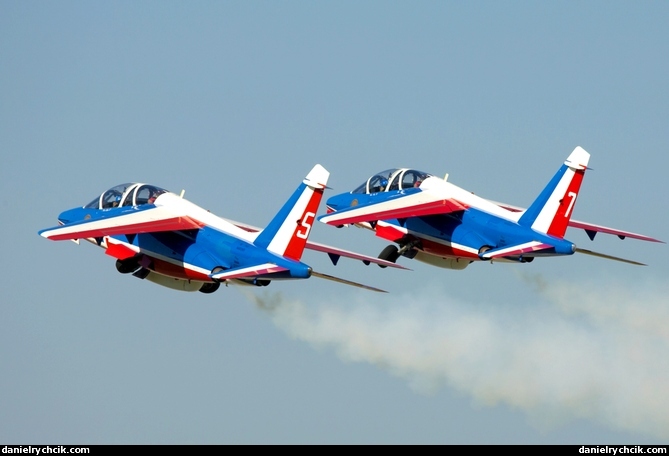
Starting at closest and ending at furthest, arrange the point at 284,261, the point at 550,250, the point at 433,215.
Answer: the point at 284,261
the point at 550,250
the point at 433,215

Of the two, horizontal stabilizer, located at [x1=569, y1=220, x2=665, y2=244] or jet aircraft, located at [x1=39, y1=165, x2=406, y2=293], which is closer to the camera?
jet aircraft, located at [x1=39, y1=165, x2=406, y2=293]

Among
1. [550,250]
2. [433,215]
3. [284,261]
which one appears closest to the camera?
[284,261]

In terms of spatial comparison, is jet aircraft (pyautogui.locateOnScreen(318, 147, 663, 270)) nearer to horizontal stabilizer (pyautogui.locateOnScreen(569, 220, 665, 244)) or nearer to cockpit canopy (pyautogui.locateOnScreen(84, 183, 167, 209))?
horizontal stabilizer (pyautogui.locateOnScreen(569, 220, 665, 244))

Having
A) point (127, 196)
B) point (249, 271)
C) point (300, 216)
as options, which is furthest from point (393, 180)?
point (249, 271)

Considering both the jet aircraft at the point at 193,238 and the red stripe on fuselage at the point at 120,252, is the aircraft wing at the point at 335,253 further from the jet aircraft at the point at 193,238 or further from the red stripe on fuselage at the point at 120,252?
the red stripe on fuselage at the point at 120,252

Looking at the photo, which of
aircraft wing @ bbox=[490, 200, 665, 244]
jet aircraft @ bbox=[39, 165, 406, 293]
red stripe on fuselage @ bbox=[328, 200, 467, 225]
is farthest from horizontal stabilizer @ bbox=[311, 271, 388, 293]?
aircraft wing @ bbox=[490, 200, 665, 244]

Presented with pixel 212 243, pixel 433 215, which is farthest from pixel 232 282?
pixel 433 215

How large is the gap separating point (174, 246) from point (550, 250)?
495 inches

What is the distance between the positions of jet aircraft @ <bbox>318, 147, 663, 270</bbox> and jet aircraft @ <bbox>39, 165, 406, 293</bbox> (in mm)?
3266

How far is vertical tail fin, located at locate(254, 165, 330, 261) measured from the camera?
6175cm

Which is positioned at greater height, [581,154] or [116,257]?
[581,154]

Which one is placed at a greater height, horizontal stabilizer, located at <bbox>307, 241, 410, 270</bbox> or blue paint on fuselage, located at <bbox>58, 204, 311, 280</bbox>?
horizontal stabilizer, located at <bbox>307, 241, 410, 270</bbox>

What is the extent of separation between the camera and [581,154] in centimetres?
6669

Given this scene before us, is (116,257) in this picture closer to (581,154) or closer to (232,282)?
(232,282)
